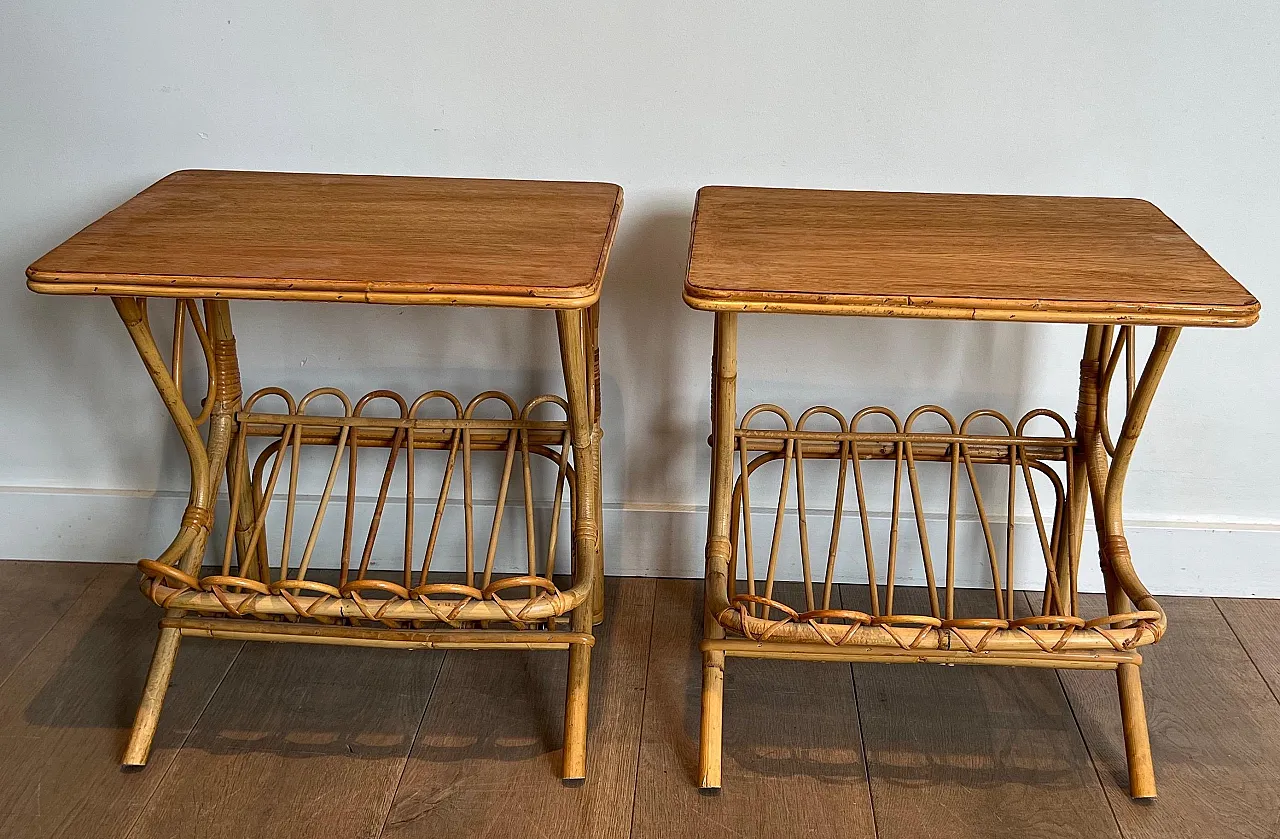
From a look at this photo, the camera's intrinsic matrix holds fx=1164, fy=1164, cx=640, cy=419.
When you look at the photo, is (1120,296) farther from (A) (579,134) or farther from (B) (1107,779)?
(A) (579,134)

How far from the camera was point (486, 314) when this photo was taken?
6.40 feet

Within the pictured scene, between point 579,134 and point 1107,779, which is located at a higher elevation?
point 579,134

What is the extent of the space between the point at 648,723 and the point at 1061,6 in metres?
1.22

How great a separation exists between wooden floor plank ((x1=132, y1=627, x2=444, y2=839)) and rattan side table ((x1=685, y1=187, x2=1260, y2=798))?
18.8 inches

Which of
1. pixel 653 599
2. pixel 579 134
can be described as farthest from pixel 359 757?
pixel 579 134

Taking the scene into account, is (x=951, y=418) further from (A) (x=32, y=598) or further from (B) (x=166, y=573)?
(A) (x=32, y=598)

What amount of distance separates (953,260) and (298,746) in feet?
3.75

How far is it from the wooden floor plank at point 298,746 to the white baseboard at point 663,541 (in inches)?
12.0

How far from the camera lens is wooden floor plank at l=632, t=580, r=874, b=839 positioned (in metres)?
1.57

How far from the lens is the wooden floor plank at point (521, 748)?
5.16ft

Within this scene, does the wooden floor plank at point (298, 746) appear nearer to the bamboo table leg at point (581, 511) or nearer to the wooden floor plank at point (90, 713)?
the wooden floor plank at point (90, 713)

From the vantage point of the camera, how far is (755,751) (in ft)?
5.58

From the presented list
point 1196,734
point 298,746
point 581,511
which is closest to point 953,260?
point 581,511

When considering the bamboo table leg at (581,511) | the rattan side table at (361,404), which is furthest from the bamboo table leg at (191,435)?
the bamboo table leg at (581,511)
